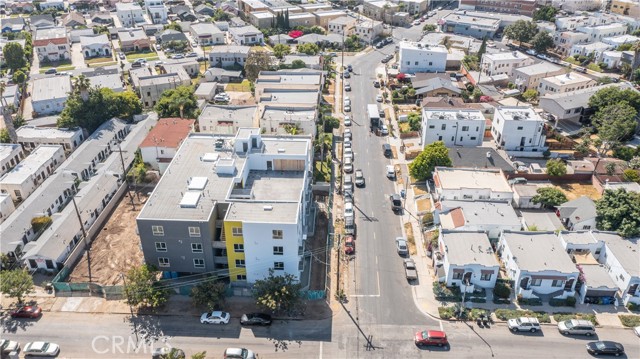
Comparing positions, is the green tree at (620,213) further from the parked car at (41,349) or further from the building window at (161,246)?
the parked car at (41,349)

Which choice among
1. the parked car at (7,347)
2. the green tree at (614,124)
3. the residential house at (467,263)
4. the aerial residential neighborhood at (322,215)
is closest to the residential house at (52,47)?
the aerial residential neighborhood at (322,215)

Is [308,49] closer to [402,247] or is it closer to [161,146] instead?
[161,146]

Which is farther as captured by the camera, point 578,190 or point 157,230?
point 578,190

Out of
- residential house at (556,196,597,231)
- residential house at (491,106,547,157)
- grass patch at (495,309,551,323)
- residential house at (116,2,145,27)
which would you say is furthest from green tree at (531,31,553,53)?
residential house at (116,2,145,27)

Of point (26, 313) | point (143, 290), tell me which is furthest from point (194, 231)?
point (26, 313)

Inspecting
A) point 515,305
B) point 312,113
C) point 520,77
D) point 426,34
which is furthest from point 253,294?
point 426,34
